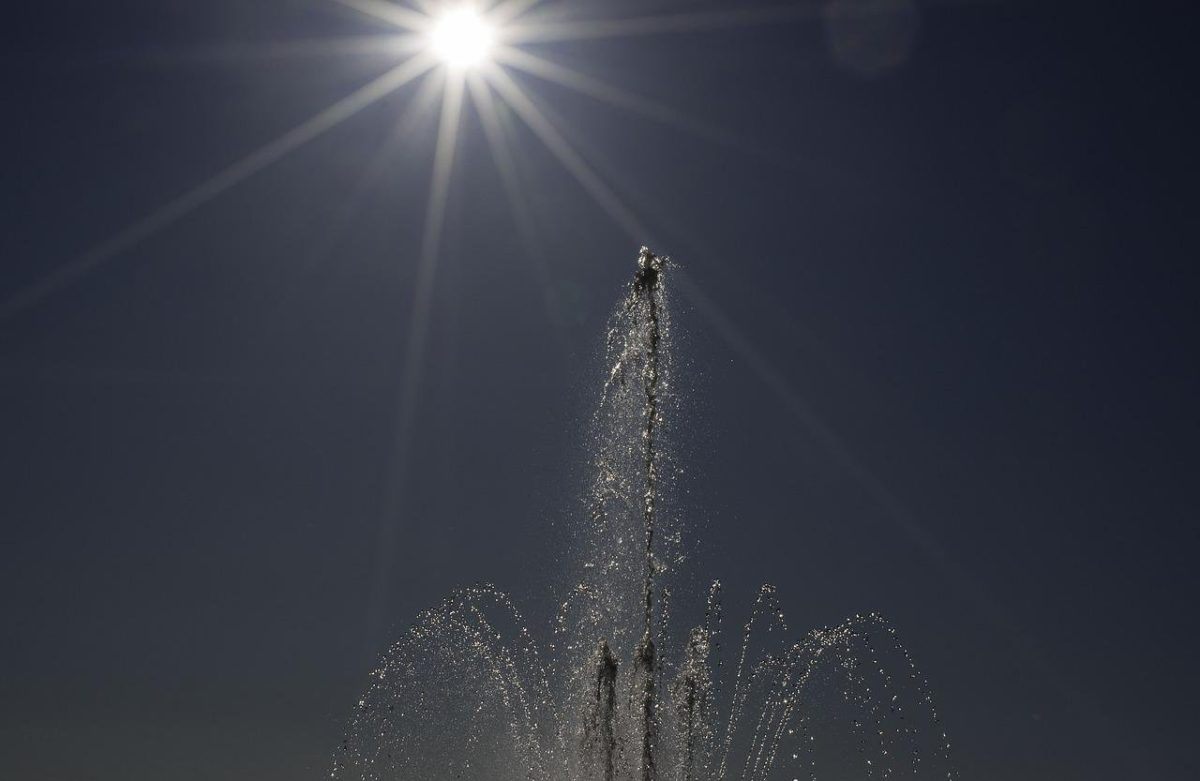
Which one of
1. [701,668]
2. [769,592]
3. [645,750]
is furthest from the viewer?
[769,592]

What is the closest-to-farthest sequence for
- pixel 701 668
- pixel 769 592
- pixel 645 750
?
pixel 645 750
pixel 701 668
pixel 769 592

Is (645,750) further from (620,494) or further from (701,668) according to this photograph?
(620,494)

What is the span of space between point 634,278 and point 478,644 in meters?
15.9

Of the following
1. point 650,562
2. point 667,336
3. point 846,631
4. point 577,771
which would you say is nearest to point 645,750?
point 577,771

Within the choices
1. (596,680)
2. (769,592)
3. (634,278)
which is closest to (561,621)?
(596,680)

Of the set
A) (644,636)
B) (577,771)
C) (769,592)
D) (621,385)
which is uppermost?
(621,385)

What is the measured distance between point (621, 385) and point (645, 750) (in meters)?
14.0

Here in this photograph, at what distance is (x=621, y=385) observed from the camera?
196ft

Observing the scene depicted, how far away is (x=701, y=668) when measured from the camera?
190 feet

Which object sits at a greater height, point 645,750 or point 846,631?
point 846,631

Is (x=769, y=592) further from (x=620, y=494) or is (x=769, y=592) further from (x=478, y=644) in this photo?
(x=478, y=644)

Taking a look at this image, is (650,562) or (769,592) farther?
(769,592)

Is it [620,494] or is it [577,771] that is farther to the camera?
[620,494]

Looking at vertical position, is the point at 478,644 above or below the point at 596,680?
above
